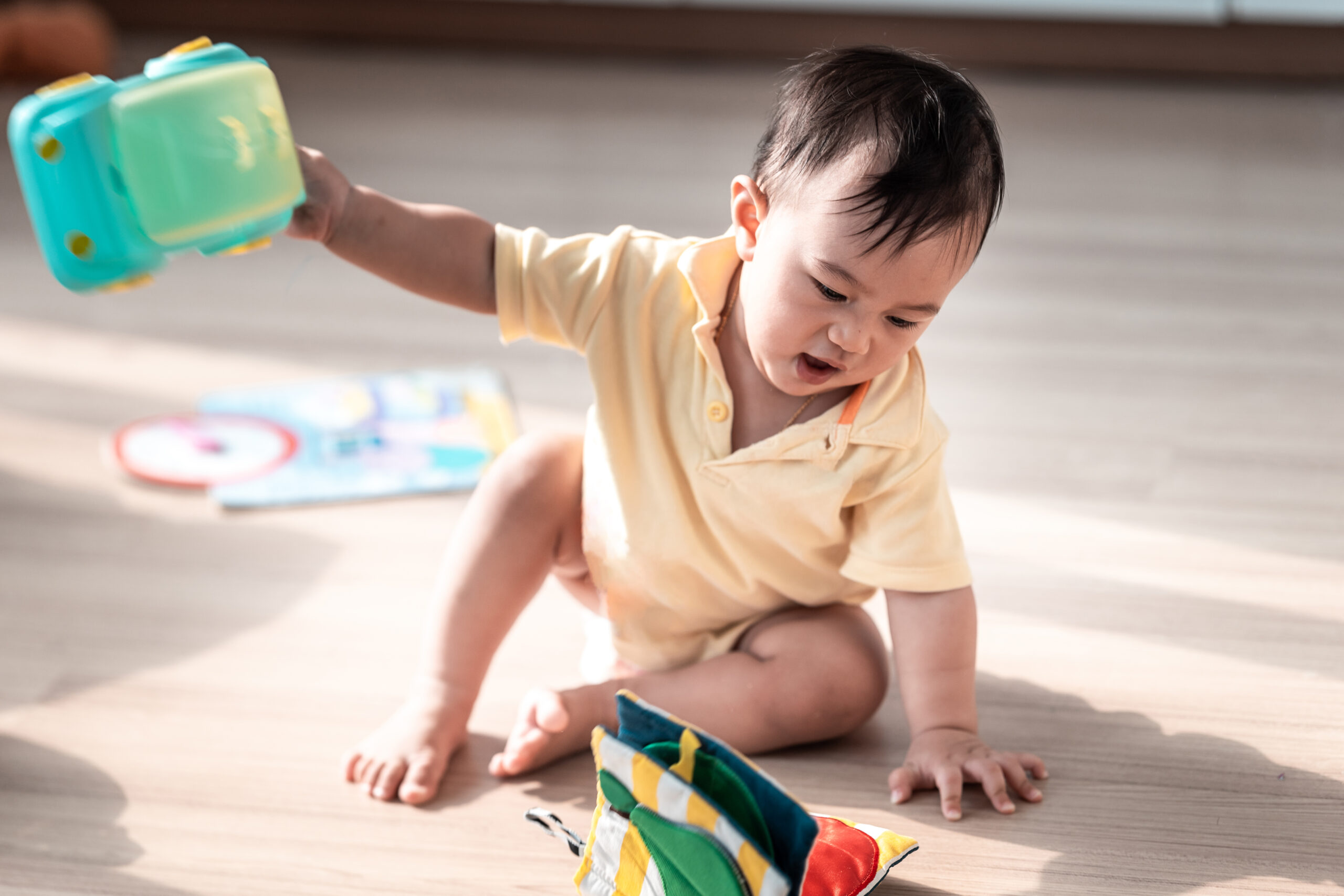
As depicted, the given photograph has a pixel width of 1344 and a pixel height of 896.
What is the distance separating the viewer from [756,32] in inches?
101

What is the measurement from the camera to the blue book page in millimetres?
1150

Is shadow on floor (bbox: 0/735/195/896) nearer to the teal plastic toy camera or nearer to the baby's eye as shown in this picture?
the teal plastic toy camera

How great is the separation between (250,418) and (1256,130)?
1619mm

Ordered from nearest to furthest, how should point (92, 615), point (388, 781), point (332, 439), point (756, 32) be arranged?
point (388, 781) → point (92, 615) → point (332, 439) → point (756, 32)

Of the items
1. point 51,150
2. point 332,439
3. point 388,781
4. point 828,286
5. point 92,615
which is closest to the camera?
point 51,150

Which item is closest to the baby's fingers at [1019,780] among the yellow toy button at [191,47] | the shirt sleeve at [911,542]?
the shirt sleeve at [911,542]

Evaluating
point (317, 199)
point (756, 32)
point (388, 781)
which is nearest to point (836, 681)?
point (388, 781)

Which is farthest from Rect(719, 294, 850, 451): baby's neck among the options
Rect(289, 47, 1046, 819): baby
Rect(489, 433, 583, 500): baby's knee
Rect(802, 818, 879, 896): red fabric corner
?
Rect(802, 818, 879, 896): red fabric corner

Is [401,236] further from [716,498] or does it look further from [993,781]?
[993,781]

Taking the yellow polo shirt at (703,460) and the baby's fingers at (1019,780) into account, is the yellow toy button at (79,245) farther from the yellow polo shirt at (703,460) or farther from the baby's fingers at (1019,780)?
the baby's fingers at (1019,780)

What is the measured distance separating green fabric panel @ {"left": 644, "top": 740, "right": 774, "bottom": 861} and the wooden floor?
5.5 inches

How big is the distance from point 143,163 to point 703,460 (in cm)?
34

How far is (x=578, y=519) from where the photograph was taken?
0.88 m

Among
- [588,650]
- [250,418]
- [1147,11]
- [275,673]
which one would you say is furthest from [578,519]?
[1147,11]
